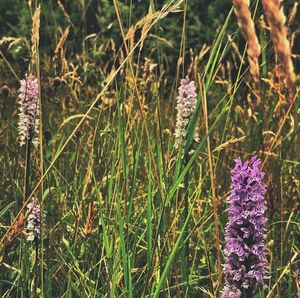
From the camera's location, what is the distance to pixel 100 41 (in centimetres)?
643

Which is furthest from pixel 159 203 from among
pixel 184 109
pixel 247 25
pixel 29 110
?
pixel 247 25

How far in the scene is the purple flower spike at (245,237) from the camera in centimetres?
101

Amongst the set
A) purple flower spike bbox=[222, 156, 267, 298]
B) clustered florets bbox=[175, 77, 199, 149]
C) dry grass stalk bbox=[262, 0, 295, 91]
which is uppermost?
clustered florets bbox=[175, 77, 199, 149]

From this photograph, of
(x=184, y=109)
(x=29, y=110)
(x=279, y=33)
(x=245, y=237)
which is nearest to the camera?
(x=279, y=33)

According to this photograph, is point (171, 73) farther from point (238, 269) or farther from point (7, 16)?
point (238, 269)

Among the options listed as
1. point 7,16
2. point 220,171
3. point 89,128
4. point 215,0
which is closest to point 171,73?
point 215,0

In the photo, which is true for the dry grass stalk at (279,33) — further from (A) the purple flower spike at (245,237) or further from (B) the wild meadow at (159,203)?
(A) the purple flower spike at (245,237)

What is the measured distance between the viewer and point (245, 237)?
1.02 metres

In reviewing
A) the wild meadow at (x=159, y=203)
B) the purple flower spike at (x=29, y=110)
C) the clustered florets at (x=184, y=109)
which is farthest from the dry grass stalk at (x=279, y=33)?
the clustered florets at (x=184, y=109)

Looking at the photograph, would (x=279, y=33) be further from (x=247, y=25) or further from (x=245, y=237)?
(x=245, y=237)

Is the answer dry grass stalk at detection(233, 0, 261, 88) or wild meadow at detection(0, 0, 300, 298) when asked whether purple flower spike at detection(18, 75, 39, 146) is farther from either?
dry grass stalk at detection(233, 0, 261, 88)

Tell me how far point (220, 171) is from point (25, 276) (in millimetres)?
1224

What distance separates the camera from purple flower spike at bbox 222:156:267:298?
1013mm

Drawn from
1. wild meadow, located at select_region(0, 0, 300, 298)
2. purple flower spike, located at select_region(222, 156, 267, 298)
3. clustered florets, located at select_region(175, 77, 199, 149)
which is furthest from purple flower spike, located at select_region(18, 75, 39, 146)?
purple flower spike, located at select_region(222, 156, 267, 298)
